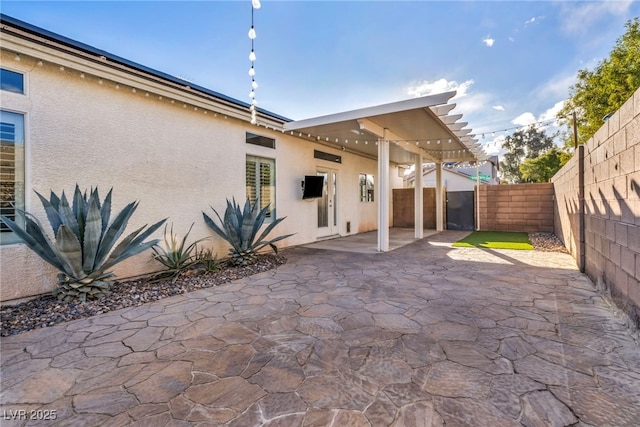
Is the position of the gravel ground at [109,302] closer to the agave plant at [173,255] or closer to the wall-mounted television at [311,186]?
the agave plant at [173,255]

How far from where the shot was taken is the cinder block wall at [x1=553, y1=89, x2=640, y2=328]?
2.56 meters

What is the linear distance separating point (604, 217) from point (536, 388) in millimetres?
2886

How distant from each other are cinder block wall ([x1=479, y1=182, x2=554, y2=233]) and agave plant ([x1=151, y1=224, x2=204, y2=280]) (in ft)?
33.9

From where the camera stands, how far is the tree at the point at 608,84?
12.0 meters

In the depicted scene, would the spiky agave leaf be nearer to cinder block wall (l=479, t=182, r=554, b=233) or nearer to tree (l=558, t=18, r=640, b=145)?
cinder block wall (l=479, t=182, r=554, b=233)

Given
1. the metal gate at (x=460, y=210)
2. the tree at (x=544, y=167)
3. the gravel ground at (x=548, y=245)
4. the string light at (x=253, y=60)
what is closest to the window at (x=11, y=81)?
the string light at (x=253, y=60)

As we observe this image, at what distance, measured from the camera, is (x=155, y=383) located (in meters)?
1.93

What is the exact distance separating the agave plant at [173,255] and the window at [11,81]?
2510 millimetres

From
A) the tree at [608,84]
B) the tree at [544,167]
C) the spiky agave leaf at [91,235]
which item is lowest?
the spiky agave leaf at [91,235]

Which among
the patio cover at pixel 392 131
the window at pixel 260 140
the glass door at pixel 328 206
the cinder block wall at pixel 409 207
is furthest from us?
the cinder block wall at pixel 409 207

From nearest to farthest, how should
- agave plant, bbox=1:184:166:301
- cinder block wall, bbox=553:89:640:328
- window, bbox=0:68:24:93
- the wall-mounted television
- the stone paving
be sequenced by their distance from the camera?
1. the stone paving
2. cinder block wall, bbox=553:89:640:328
3. agave plant, bbox=1:184:166:301
4. window, bbox=0:68:24:93
5. the wall-mounted television

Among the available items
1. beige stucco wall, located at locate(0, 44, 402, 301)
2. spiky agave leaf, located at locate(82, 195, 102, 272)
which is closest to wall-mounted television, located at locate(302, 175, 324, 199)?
beige stucco wall, located at locate(0, 44, 402, 301)

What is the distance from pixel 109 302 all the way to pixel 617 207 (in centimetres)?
587

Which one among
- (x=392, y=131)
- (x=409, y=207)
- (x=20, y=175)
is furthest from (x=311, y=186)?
(x=409, y=207)
